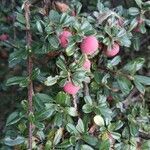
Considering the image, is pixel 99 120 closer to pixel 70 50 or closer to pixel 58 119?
pixel 58 119

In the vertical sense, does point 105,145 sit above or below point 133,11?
below

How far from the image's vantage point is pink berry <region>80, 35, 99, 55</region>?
1.17 meters

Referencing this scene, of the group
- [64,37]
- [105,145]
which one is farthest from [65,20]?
[105,145]

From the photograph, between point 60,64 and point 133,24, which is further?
point 133,24

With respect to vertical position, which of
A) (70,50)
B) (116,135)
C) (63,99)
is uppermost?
(70,50)

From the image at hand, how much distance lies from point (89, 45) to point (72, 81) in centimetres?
11

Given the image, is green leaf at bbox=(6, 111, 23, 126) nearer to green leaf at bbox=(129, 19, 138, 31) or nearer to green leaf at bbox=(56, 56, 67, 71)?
green leaf at bbox=(56, 56, 67, 71)

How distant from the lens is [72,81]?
1196 millimetres

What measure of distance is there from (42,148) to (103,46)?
14.4 inches

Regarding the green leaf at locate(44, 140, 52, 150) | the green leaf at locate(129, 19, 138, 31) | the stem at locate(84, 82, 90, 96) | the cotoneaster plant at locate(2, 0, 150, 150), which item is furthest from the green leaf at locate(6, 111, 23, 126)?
the green leaf at locate(129, 19, 138, 31)

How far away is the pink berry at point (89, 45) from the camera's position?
1.17 metres

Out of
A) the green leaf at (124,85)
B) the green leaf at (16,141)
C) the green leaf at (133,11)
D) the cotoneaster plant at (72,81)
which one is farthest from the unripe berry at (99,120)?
the green leaf at (133,11)

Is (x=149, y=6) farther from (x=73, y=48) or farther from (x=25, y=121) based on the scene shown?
(x=25, y=121)

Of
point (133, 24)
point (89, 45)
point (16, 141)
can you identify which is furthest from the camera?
point (133, 24)
